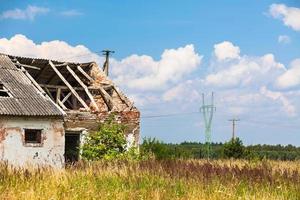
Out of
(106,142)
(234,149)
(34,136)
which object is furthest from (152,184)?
(234,149)

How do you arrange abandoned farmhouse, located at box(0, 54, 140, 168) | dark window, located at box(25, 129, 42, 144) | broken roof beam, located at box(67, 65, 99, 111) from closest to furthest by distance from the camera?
1. abandoned farmhouse, located at box(0, 54, 140, 168)
2. dark window, located at box(25, 129, 42, 144)
3. broken roof beam, located at box(67, 65, 99, 111)

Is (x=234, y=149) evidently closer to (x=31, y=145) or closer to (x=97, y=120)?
(x=97, y=120)

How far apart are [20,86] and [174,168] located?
40.4 ft

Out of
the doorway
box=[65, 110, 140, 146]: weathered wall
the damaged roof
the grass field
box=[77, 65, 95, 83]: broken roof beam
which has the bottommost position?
the grass field

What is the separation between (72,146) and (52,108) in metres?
3.95

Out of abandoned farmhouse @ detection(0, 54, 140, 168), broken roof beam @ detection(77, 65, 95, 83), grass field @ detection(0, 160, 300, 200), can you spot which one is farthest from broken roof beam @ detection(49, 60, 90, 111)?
grass field @ detection(0, 160, 300, 200)

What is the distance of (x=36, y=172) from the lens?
1073 cm

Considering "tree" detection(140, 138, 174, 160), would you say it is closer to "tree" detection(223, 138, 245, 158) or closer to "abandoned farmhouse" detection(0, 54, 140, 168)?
"abandoned farmhouse" detection(0, 54, 140, 168)

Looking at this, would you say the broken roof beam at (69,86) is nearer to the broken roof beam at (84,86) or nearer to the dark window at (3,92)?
the broken roof beam at (84,86)

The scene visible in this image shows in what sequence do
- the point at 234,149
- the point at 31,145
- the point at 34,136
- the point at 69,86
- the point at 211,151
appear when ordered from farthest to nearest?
the point at 211,151
the point at 234,149
the point at 69,86
the point at 34,136
the point at 31,145

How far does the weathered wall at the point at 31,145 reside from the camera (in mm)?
20938

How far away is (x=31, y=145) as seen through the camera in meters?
21.7

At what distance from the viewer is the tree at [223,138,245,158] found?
38.7 meters

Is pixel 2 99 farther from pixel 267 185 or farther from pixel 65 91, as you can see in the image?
pixel 267 185
